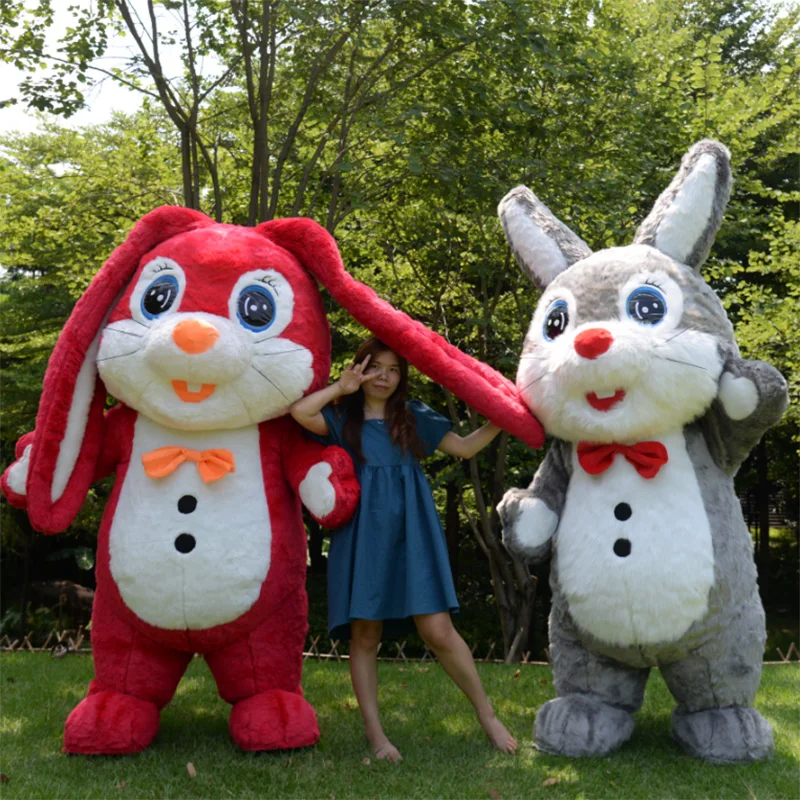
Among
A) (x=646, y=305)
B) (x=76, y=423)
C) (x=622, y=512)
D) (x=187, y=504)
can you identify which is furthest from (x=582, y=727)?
(x=76, y=423)

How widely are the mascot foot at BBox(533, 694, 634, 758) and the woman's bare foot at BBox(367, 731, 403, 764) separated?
603 mm

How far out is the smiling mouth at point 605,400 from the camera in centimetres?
361

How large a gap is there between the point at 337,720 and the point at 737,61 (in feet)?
41.4

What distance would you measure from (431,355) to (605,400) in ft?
2.38

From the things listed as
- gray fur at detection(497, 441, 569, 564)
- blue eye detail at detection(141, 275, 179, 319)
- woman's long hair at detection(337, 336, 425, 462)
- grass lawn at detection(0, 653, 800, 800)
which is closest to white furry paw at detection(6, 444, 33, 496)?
blue eye detail at detection(141, 275, 179, 319)

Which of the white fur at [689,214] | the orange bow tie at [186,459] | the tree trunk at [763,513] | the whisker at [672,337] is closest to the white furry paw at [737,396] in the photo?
the whisker at [672,337]

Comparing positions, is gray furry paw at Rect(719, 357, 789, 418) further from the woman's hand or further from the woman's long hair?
the woman's hand

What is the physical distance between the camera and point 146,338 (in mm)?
3768

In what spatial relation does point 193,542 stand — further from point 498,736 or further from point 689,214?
point 689,214

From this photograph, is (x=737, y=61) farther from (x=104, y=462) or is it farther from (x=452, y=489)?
(x=104, y=462)

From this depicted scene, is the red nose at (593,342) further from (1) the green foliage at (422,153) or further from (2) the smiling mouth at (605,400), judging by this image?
(1) the green foliage at (422,153)

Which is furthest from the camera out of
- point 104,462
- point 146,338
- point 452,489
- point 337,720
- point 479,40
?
point 452,489

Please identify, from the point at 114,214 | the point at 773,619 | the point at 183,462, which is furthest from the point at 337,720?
the point at 773,619

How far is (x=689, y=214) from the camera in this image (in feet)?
12.9
